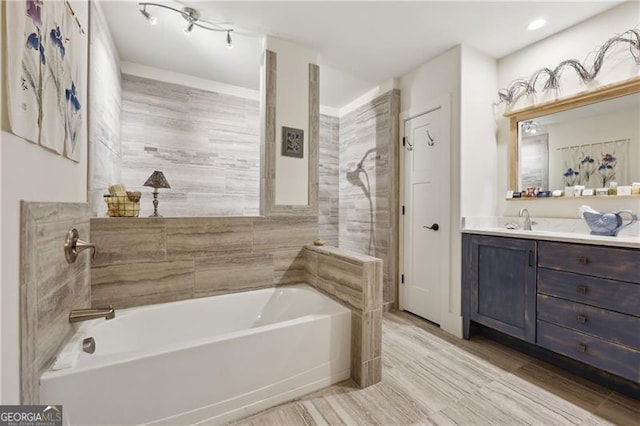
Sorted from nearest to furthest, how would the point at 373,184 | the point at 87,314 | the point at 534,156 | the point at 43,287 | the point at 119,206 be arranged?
the point at 43,287 < the point at 87,314 < the point at 119,206 < the point at 534,156 < the point at 373,184

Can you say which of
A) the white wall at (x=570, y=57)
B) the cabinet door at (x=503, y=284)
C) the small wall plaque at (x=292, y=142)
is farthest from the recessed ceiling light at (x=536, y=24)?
the small wall plaque at (x=292, y=142)

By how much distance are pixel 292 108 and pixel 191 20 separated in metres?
1.00

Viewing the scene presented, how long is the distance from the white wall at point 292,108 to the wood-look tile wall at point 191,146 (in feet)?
3.51

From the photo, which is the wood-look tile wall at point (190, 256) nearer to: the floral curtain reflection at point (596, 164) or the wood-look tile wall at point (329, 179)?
the wood-look tile wall at point (329, 179)

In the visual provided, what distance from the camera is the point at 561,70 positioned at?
2182 millimetres

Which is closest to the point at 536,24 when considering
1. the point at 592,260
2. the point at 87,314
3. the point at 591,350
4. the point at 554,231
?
the point at 554,231

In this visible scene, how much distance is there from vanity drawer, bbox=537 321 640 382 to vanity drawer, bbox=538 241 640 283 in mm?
397

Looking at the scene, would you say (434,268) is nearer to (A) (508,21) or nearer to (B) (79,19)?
(A) (508,21)

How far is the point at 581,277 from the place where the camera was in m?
1.67

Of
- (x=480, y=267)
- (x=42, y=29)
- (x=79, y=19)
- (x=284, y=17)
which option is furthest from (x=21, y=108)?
(x=480, y=267)

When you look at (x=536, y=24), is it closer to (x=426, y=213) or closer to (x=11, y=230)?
(x=426, y=213)

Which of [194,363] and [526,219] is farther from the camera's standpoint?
[526,219]

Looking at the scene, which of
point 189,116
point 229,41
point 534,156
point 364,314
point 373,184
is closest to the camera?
point 364,314

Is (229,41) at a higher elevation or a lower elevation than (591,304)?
higher
